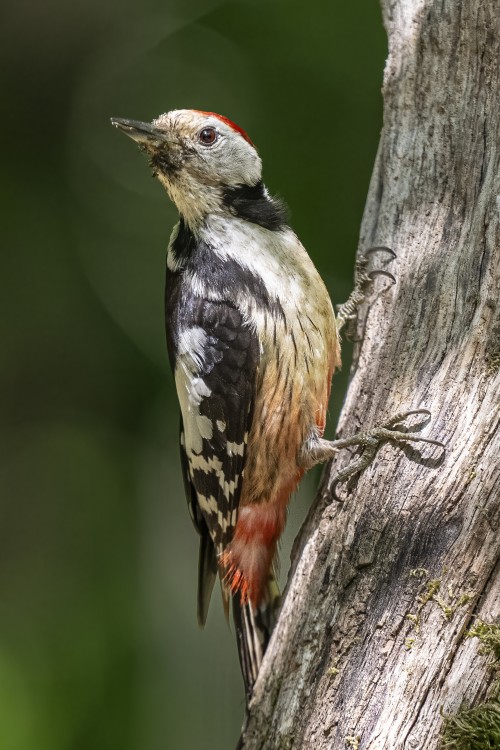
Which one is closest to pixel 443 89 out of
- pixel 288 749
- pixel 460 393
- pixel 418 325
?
pixel 418 325

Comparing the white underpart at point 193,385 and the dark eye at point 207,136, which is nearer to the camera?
the white underpart at point 193,385

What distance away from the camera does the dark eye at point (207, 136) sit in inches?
128

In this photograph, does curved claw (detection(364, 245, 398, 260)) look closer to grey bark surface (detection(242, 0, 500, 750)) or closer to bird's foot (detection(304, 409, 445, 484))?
grey bark surface (detection(242, 0, 500, 750))

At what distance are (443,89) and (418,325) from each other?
0.85 m

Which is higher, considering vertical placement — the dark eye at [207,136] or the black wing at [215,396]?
the dark eye at [207,136]

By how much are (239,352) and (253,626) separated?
42.6 inches

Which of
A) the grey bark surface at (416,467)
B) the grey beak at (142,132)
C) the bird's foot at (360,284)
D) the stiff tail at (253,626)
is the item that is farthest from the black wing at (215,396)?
the grey beak at (142,132)

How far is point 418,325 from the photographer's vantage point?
2.71 m

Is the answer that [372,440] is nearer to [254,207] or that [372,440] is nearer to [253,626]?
[253,626]

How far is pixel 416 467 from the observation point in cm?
247

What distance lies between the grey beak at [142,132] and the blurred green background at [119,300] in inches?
58.0

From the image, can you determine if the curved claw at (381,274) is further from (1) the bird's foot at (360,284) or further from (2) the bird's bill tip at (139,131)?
(2) the bird's bill tip at (139,131)

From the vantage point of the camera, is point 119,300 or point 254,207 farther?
point 119,300

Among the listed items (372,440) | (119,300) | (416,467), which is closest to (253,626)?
(372,440)
